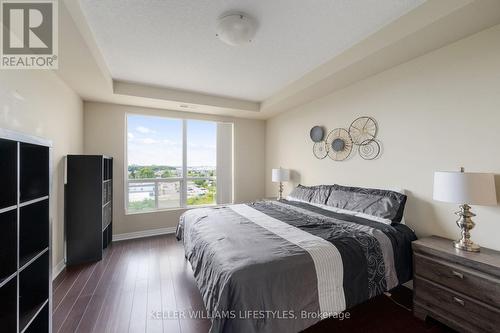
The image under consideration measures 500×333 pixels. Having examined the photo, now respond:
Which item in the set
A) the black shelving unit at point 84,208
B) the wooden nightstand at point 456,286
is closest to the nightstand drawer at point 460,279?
the wooden nightstand at point 456,286

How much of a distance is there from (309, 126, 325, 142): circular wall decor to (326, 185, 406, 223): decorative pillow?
3.01 ft

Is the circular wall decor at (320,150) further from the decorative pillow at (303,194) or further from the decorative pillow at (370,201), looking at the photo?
Answer: the decorative pillow at (370,201)

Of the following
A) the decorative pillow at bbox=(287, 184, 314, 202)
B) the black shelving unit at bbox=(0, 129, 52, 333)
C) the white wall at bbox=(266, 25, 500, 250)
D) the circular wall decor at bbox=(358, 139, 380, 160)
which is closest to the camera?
the black shelving unit at bbox=(0, 129, 52, 333)

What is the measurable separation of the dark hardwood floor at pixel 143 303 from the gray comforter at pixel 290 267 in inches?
13.5

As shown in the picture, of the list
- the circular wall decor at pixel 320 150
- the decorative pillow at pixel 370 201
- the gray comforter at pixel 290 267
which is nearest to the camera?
the gray comforter at pixel 290 267

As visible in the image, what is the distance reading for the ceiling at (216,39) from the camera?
178 cm

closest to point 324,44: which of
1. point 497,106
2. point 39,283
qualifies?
point 497,106

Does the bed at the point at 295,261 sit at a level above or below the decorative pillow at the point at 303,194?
below

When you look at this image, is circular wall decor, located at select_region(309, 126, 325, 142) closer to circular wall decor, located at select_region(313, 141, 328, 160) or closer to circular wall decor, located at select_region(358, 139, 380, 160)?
circular wall decor, located at select_region(313, 141, 328, 160)

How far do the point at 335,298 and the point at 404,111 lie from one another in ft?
6.97

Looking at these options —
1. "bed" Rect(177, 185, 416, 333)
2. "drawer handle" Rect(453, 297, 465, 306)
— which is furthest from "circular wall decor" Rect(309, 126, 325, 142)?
"drawer handle" Rect(453, 297, 465, 306)

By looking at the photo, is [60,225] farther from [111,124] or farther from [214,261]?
[214,261]

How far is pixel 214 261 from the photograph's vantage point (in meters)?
1.55

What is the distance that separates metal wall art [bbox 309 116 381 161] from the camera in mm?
2740
